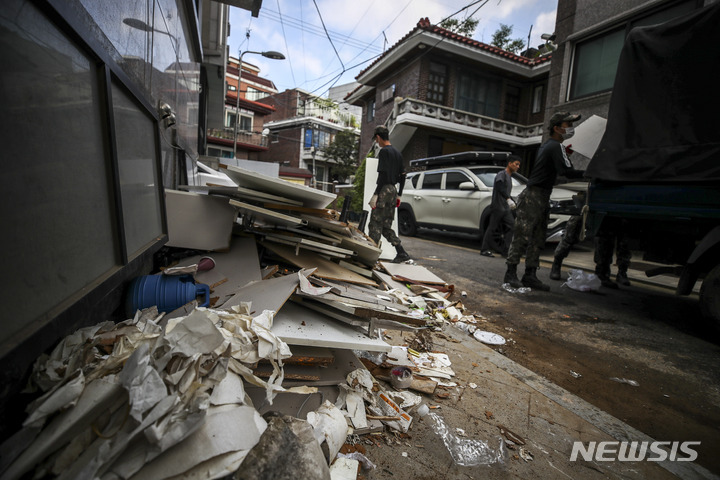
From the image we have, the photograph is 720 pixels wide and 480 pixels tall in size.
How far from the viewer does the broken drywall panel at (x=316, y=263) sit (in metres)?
2.78

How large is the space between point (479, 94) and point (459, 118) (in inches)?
92.7

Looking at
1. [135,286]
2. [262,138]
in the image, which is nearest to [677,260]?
[135,286]

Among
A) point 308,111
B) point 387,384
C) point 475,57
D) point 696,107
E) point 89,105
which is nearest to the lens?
point 89,105

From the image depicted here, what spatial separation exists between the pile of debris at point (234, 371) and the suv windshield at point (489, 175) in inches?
237

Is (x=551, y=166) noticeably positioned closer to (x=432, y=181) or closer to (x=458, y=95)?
(x=432, y=181)

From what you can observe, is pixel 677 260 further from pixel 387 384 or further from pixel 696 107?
pixel 387 384

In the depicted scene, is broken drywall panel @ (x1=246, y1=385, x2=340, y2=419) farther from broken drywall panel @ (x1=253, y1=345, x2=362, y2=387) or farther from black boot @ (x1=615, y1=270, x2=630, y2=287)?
black boot @ (x1=615, y1=270, x2=630, y2=287)

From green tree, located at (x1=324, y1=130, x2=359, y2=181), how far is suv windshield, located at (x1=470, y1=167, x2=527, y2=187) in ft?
64.6

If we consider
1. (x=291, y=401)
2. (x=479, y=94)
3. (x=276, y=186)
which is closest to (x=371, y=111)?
(x=479, y=94)

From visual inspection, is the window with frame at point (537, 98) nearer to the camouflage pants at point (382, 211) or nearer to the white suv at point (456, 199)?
the white suv at point (456, 199)

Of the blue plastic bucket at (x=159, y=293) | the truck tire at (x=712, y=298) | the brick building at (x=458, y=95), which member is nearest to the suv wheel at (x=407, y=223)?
the brick building at (x=458, y=95)

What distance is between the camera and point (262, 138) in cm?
3058

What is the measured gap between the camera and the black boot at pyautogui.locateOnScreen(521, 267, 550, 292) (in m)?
4.71

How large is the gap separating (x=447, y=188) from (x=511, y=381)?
7.32 meters
